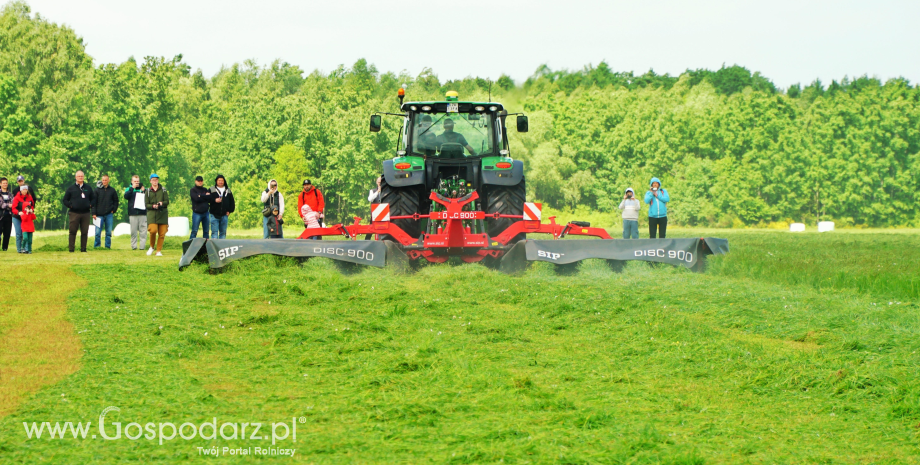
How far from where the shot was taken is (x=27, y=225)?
50.2 ft

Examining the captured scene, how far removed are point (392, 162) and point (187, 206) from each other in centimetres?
4099

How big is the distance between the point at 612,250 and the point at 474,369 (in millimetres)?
6232

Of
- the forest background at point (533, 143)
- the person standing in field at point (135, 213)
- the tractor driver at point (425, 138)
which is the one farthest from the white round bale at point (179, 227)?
the forest background at point (533, 143)

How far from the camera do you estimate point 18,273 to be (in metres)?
10.3

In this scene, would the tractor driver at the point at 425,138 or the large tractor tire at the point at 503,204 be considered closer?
the large tractor tire at the point at 503,204

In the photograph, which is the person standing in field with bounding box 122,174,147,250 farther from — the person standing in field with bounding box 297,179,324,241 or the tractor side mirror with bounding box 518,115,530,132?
the tractor side mirror with bounding box 518,115,530,132

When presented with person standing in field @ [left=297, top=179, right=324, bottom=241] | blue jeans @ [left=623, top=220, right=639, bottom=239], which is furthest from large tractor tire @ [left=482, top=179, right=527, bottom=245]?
blue jeans @ [left=623, top=220, right=639, bottom=239]

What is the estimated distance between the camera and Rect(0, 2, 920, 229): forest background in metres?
42.5

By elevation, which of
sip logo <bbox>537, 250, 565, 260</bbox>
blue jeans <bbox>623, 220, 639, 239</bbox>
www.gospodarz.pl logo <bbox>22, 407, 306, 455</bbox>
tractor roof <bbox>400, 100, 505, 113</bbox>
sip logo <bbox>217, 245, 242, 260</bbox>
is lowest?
www.gospodarz.pl logo <bbox>22, 407, 306, 455</bbox>

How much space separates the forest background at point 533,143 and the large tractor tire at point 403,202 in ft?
86.3

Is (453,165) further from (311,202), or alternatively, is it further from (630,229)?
(630,229)

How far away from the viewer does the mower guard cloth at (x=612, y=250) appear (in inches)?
435

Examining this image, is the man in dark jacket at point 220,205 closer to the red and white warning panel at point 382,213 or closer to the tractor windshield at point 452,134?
the red and white warning panel at point 382,213

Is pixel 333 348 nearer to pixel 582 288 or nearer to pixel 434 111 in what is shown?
pixel 582 288
